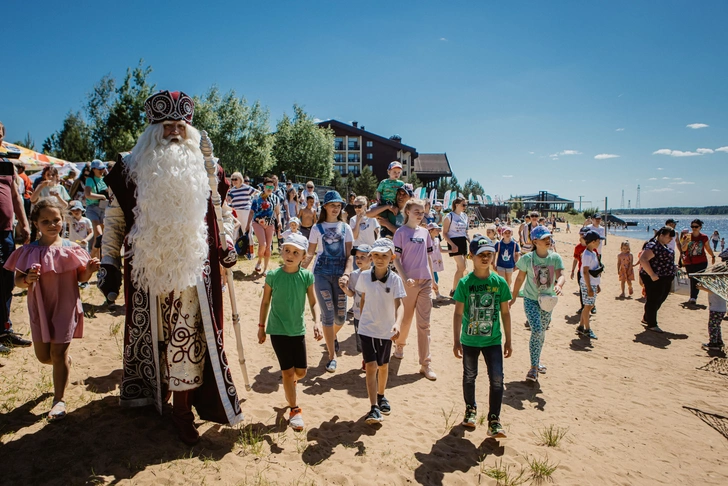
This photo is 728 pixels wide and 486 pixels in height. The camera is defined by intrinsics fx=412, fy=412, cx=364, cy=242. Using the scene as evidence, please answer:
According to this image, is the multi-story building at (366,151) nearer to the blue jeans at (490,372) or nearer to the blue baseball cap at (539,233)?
the blue baseball cap at (539,233)

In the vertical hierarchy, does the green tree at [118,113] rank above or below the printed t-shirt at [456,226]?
above

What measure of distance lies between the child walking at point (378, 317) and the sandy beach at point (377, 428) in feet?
1.57

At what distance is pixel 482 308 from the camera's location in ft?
13.3

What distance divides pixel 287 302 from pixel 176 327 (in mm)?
995

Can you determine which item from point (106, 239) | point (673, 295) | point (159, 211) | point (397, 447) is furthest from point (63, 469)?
point (673, 295)

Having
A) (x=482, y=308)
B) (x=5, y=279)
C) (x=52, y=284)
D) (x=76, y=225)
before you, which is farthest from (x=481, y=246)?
(x=76, y=225)

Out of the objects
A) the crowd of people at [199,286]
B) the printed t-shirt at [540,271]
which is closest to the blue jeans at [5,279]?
the crowd of people at [199,286]

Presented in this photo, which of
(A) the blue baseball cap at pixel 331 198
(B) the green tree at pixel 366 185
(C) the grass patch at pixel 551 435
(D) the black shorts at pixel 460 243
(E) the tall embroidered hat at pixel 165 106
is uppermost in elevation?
(B) the green tree at pixel 366 185

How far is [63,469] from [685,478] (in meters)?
5.22

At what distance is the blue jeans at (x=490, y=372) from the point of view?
12.8ft

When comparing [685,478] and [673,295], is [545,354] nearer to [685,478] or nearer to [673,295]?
[685,478]

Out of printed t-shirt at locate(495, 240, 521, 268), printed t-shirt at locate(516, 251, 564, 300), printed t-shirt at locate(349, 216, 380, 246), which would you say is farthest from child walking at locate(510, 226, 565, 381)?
printed t-shirt at locate(495, 240, 521, 268)

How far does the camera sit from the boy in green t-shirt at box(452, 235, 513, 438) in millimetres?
3955

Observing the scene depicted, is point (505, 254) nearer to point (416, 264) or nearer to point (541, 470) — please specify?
point (416, 264)
